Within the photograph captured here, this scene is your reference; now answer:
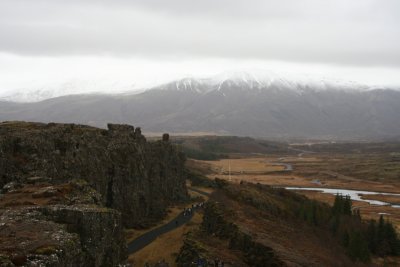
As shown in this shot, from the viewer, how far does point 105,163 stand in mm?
63031

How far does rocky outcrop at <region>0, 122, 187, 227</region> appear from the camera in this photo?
→ 47.1 m

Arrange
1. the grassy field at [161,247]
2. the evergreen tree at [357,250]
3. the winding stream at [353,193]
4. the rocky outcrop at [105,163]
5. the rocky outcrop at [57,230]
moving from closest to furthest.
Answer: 1. the rocky outcrop at [57,230]
2. the rocky outcrop at [105,163]
3. the grassy field at [161,247]
4. the evergreen tree at [357,250]
5. the winding stream at [353,193]

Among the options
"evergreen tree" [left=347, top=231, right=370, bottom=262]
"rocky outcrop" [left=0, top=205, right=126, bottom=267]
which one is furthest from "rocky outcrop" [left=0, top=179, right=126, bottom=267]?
"evergreen tree" [left=347, top=231, right=370, bottom=262]

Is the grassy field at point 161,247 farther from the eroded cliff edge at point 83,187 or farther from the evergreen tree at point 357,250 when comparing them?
the evergreen tree at point 357,250

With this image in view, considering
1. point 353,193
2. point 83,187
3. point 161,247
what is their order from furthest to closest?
point 353,193, point 161,247, point 83,187

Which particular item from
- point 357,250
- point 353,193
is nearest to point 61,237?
point 357,250

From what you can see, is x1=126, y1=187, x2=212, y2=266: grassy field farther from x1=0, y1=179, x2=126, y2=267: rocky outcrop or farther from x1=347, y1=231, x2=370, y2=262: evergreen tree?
x1=347, y1=231, x2=370, y2=262: evergreen tree

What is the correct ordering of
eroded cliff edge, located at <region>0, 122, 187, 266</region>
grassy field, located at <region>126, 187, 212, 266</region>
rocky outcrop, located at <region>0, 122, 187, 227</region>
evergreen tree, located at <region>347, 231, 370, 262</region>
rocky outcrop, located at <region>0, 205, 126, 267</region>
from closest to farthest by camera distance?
rocky outcrop, located at <region>0, 205, 126, 267</region>, eroded cliff edge, located at <region>0, 122, 187, 266</region>, rocky outcrop, located at <region>0, 122, 187, 227</region>, grassy field, located at <region>126, 187, 212, 266</region>, evergreen tree, located at <region>347, 231, 370, 262</region>

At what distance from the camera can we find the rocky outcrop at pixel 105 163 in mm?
47062

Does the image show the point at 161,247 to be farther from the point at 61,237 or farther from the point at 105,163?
the point at 61,237

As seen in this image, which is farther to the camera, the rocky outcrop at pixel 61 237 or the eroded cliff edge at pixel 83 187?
the eroded cliff edge at pixel 83 187

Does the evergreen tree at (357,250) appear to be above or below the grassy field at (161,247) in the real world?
below

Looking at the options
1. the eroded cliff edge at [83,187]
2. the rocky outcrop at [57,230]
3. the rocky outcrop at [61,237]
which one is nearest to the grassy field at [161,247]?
the eroded cliff edge at [83,187]

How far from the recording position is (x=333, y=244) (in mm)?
65500
